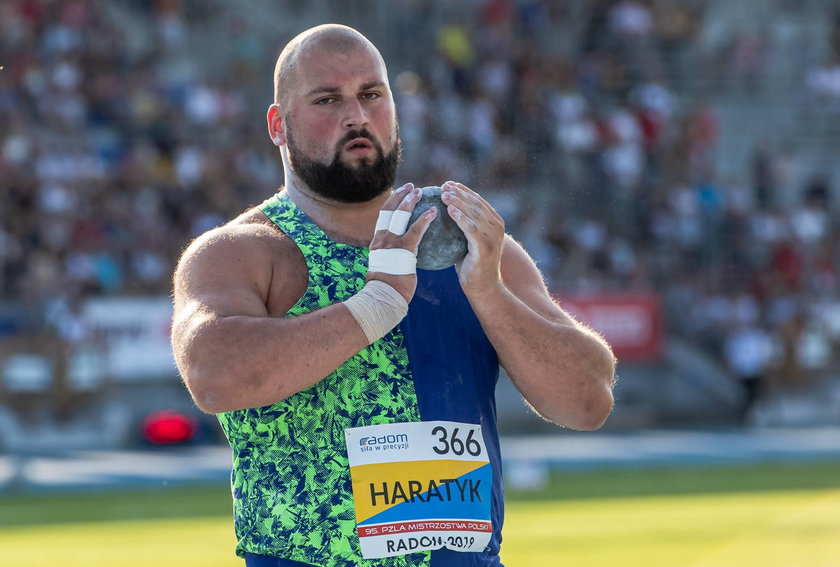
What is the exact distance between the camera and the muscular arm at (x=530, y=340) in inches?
125

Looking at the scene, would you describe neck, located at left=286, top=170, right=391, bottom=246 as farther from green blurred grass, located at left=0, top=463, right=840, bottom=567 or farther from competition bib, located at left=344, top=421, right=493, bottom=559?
green blurred grass, located at left=0, top=463, right=840, bottom=567

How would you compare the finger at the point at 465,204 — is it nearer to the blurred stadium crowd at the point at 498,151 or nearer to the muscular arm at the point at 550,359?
the muscular arm at the point at 550,359

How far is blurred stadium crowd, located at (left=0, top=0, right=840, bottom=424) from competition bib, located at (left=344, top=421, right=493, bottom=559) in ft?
47.3

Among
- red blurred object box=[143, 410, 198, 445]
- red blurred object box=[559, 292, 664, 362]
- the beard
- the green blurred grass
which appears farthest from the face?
red blurred object box=[559, 292, 664, 362]

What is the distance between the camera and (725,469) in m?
15.8

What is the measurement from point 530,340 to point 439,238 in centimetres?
31

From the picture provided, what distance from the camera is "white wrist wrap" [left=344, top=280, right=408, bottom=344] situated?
308 cm

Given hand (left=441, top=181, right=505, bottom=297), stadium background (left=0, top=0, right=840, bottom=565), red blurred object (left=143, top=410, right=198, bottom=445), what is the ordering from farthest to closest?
stadium background (left=0, top=0, right=840, bottom=565) < red blurred object (left=143, top=410, right=198, bottom=445) < hand (left=441, top=181, right=505, bottom=297)

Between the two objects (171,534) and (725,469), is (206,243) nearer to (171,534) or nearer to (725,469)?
(171,534)

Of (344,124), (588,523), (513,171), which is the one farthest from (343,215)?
(513,171)

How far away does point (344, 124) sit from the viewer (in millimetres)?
3303

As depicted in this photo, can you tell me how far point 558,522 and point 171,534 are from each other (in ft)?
10.1

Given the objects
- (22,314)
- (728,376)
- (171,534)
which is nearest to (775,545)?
(171,534)

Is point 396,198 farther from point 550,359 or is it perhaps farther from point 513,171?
point 513,171
